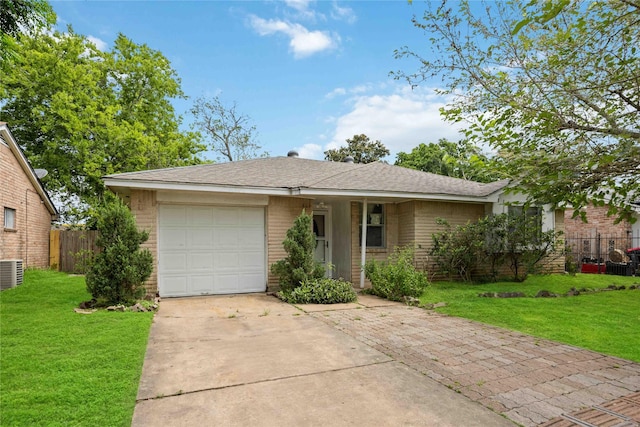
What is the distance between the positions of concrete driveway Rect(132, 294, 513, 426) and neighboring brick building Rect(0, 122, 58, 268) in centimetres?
1004

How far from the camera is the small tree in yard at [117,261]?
7047 millimetres

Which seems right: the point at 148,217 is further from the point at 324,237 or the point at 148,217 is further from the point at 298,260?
the point at 324,237

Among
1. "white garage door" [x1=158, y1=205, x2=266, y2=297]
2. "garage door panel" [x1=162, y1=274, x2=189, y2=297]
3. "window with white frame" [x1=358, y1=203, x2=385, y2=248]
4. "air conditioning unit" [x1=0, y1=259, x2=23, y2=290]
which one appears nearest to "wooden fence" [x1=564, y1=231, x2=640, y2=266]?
"window with white frame" [x1=358, y1=203, x2=385, y2=248]

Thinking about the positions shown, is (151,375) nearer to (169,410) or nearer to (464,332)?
(169,410)

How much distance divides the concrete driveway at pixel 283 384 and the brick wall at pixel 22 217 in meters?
9.91

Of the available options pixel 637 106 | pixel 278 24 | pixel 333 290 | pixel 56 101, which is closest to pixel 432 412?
pixel 637 106

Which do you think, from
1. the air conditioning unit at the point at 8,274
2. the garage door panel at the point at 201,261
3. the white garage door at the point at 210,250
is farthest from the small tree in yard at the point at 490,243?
the air conditioning unit at the point at 8,274

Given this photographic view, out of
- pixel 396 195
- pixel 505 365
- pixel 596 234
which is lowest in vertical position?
pixel 505 365

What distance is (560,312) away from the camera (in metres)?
7.23

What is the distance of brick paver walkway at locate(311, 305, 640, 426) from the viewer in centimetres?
338

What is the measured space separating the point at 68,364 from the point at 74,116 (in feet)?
64.3

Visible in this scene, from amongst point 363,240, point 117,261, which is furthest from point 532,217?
point 117,261

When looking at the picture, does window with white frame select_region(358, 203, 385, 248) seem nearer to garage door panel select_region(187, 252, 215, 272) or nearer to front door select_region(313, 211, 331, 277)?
front door select_region(313, 211, 331, 277)

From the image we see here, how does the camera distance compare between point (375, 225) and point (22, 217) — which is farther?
point (22, 217)
